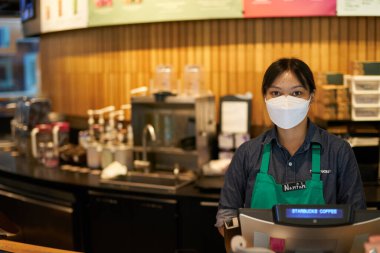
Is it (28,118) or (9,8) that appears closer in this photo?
(28,118)

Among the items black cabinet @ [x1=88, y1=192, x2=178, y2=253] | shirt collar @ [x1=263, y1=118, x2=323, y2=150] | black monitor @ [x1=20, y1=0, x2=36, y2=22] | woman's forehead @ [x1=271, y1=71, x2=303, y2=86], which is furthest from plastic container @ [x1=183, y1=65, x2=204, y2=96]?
black monitor @ [x1=20, y1=0, x2=36, y2=22]

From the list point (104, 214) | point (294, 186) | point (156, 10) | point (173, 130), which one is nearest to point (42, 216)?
point (104, 214)

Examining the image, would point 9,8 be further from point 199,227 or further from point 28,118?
point 199,227

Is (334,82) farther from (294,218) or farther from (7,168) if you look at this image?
(7,168)

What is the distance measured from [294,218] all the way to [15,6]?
754 centimetres

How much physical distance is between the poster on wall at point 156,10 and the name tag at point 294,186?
82.5 inches

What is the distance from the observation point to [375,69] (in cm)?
372

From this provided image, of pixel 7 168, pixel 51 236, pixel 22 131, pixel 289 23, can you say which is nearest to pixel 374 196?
pixel 289 23

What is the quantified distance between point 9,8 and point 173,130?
5.26 metres

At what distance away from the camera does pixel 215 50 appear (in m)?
4.46

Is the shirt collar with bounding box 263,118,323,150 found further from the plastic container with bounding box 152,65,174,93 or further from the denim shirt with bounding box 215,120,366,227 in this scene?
the plastic container with bounding box 152,65,174,93

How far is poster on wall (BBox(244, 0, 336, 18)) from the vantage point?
3.93 metres

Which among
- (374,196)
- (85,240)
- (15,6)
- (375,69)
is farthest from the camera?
(15,6)

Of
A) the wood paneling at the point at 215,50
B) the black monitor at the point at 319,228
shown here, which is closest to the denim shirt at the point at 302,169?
the black monitor at the point at 319,228
